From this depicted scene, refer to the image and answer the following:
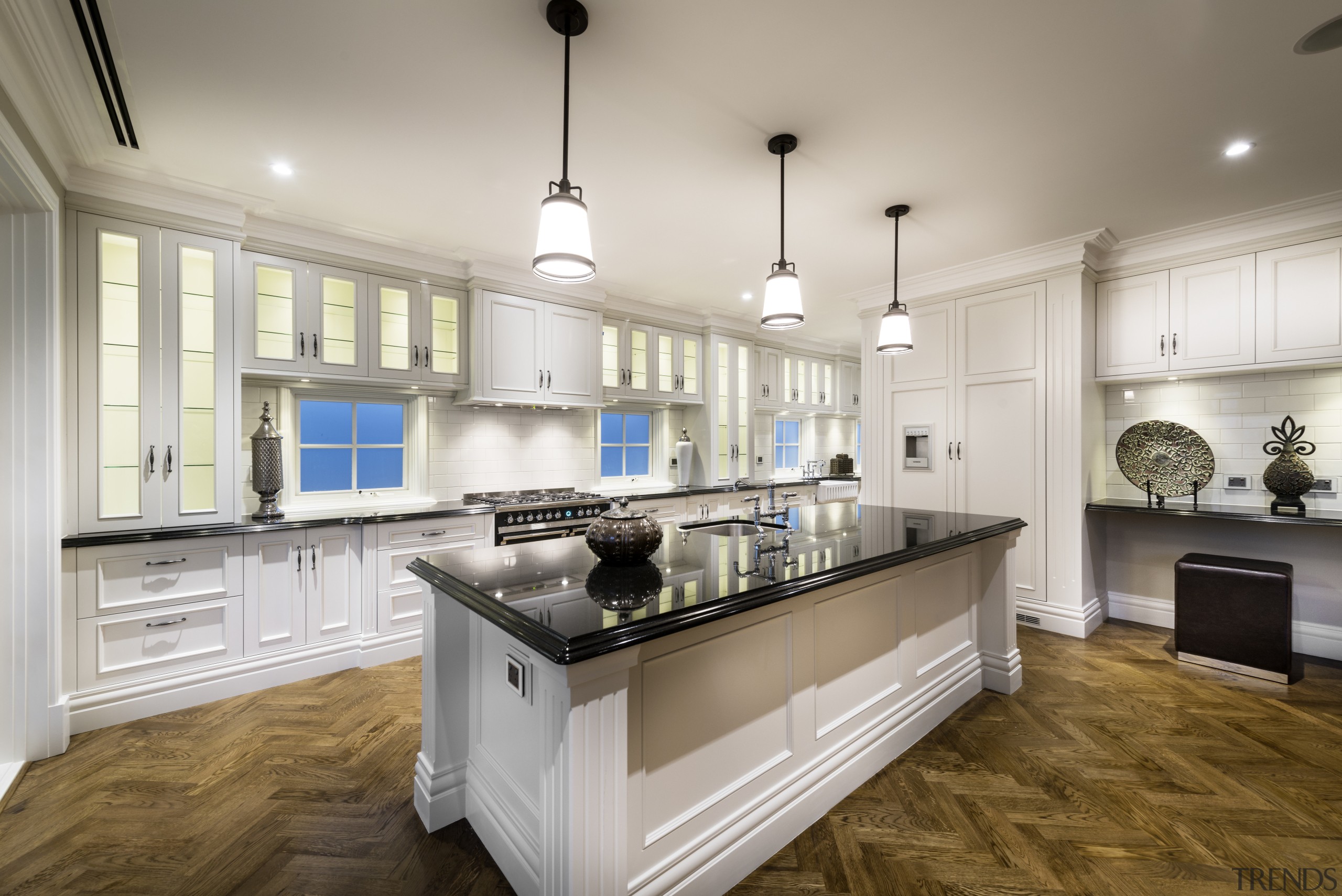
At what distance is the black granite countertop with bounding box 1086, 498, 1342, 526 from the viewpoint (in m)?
3.13

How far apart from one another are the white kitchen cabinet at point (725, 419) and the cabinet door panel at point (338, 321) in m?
2.96

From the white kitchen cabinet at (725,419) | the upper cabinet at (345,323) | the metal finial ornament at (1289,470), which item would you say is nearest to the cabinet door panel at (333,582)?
the upper cabinet at (345,323)

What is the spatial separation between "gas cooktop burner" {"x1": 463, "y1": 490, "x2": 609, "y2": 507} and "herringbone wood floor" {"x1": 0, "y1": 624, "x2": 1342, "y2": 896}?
1.42 m

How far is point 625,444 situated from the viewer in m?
5.38

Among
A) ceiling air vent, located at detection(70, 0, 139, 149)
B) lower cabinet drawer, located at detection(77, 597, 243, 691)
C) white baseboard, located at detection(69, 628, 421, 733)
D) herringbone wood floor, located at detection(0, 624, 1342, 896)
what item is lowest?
herringbone wood floor, located at detection(0, 624, 1342, 896)

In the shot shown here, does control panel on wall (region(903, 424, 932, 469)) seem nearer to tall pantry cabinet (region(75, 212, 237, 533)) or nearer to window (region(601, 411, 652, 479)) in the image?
window (region(601, 411, 652, 479))

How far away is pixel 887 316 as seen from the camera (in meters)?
3.09

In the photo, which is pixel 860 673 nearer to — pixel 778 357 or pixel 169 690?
pixel 169 690

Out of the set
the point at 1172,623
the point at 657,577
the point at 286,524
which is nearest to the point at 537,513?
the point at 286,524

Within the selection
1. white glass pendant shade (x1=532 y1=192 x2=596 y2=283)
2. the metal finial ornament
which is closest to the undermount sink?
white glass pendant shade (x1=532 y1=192 x2=596 y2=283)

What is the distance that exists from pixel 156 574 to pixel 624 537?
8.40 ft

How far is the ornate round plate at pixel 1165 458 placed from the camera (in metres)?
3.73

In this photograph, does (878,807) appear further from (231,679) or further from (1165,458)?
(1165,458)

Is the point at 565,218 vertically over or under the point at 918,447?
over
